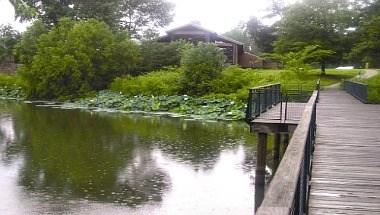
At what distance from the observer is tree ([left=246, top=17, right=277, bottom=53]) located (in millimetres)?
51844

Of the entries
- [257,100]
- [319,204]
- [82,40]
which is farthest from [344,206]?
[82,40]

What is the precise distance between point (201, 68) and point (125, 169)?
22.3m

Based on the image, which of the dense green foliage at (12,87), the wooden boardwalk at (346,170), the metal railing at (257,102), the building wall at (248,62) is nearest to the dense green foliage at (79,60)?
the dense green foliage at (12,87)

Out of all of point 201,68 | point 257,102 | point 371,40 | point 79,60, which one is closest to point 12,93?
point 79,60

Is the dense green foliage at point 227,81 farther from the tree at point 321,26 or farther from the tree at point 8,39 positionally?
the tree at point 8,39

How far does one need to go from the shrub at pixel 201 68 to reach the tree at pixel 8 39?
2911cm

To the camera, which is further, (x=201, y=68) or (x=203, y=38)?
(x=203, y=38)

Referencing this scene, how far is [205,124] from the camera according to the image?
2820 cm

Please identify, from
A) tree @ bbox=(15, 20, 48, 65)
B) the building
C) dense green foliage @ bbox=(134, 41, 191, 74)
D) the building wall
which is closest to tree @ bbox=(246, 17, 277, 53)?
the building wall

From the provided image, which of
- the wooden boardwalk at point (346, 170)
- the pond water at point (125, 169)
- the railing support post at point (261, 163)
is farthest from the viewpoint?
the railing support post at point (261, 163)

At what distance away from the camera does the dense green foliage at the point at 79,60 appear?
142 ft

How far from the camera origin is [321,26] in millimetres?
38906

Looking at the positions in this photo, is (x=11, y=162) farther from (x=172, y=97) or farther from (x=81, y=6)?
(x=81, y=6)

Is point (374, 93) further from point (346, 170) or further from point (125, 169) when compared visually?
point (346, 170)
